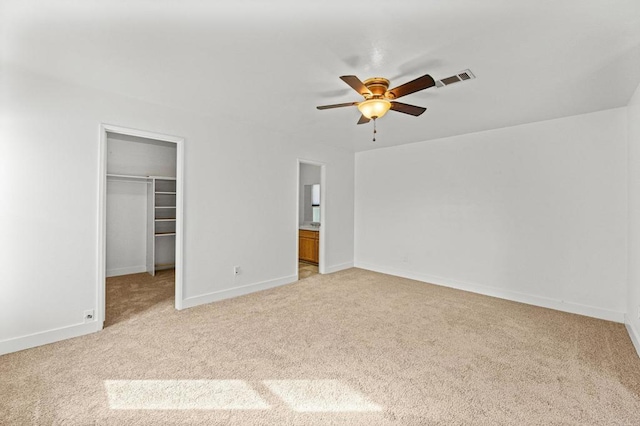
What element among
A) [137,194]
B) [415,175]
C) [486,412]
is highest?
[415,175]

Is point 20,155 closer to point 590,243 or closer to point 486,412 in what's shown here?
point 486,412

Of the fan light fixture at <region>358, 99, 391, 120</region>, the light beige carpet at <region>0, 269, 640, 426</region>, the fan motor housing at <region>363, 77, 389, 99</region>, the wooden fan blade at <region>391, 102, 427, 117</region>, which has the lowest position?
the light beige carpet at <region>0, 269, 640, 426</region>

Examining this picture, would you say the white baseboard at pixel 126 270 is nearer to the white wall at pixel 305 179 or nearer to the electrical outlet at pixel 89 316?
the electrical outlet at pixel 89 316

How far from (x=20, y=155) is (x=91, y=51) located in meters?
1.19

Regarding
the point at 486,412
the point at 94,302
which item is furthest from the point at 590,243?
the point at 94,302

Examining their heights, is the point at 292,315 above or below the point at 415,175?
below

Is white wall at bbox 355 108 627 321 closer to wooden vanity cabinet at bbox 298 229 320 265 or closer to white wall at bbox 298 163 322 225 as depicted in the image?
wooden vanity cabinet at bbox 298 229 320 265

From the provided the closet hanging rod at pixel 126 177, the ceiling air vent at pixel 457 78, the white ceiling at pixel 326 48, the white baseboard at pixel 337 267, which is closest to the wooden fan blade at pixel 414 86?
the white ceiling at pixel 326 48

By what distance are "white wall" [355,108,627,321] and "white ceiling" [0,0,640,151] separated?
631mm

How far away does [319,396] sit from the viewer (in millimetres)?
1976

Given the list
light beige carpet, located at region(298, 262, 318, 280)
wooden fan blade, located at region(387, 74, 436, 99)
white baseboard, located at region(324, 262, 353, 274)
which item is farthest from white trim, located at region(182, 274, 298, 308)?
wooden fan blade, located at region(387, 74, 436, 99)

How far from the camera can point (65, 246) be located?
277cm

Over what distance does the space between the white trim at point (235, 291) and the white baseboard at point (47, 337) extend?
929 mm

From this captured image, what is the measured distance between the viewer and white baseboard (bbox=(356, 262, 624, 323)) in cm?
343
